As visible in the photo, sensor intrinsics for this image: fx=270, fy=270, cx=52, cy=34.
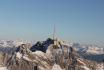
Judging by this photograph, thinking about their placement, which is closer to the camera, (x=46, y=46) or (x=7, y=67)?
(x=7, y=67)

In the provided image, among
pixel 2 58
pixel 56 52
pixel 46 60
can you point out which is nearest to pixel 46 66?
pixel 46 60

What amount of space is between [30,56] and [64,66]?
2422cm

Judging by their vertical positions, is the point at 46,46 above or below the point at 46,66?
above

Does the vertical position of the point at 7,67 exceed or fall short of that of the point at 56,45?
it falls short

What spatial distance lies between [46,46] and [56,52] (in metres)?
9.06

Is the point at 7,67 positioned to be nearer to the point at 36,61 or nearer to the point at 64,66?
the point at 36,61

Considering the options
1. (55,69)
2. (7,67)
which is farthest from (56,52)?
(7,67)

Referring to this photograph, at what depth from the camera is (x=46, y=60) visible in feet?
595

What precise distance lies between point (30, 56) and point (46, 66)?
506 inches

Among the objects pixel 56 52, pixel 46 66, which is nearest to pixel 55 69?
pixel 46 66

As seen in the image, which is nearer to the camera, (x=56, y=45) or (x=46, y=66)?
(x=46, y=66)

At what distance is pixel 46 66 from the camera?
578 feet

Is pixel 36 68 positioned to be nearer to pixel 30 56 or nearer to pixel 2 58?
pixel 30 56

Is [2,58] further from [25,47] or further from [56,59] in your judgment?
[56,59]
